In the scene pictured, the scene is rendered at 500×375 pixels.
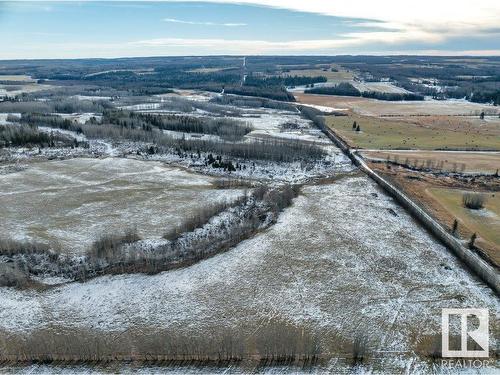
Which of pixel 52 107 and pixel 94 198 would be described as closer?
pixel 94 198

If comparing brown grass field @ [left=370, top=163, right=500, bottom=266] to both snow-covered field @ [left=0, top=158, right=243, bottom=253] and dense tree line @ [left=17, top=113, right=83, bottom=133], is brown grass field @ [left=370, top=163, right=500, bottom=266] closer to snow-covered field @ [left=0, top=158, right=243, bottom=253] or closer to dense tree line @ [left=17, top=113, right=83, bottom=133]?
snow-covered field @ [left=0, top=158, right=243, bottom=253]

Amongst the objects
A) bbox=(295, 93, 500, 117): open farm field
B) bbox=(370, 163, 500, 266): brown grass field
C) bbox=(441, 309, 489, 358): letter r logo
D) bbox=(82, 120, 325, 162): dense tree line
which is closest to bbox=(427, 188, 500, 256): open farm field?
bbox=(370, 163, 500, 266): brown grass field

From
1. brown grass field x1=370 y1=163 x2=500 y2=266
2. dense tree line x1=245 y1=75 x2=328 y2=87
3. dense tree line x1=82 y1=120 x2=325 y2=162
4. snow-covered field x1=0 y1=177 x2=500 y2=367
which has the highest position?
dense tree line x1=245 y1=75 x2=328 y2=87

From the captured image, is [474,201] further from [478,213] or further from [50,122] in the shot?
[50,122]

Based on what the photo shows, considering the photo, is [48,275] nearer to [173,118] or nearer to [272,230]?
[272,230]

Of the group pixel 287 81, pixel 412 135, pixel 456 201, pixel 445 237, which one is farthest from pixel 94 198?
pixel 287 81

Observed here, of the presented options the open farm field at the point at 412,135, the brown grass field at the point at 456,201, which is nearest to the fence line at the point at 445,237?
the brown grass field at the point at 456,201
